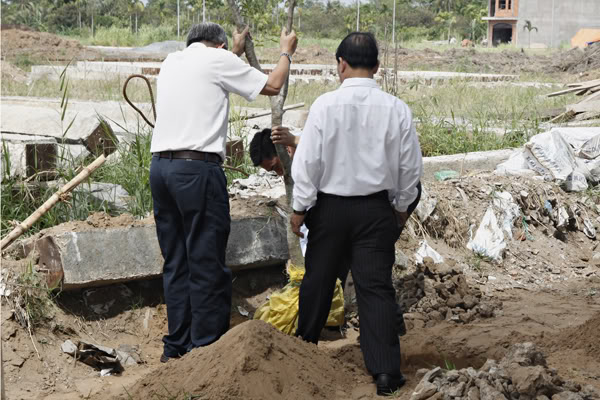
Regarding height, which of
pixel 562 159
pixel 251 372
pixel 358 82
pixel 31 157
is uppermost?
pixel 358 82

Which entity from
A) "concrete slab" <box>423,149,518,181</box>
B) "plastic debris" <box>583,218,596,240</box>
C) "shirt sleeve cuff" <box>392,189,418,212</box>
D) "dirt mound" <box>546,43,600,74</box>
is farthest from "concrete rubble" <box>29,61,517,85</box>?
"shirt sleeve cuff" <box>392,189,418,212</box>

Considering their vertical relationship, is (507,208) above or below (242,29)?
below

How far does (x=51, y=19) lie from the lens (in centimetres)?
5362

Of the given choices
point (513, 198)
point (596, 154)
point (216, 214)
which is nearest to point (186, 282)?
point (216, 214)

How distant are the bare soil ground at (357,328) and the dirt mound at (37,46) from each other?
67.0 feet

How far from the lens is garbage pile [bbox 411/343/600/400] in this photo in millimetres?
3365

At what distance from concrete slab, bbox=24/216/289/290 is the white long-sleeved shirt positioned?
164 cm

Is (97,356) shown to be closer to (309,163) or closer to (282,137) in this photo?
(282,137)

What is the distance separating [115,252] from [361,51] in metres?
2.19

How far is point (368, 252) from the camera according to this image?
4.12m

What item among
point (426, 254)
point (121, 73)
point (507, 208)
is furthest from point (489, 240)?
point (121, 73)

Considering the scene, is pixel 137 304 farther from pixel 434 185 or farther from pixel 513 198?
pixel 513 198

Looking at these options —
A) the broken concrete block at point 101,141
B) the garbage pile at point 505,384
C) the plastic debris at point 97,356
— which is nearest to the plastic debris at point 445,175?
the broken concrete block at point 101,141

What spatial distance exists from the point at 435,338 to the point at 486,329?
489mm
